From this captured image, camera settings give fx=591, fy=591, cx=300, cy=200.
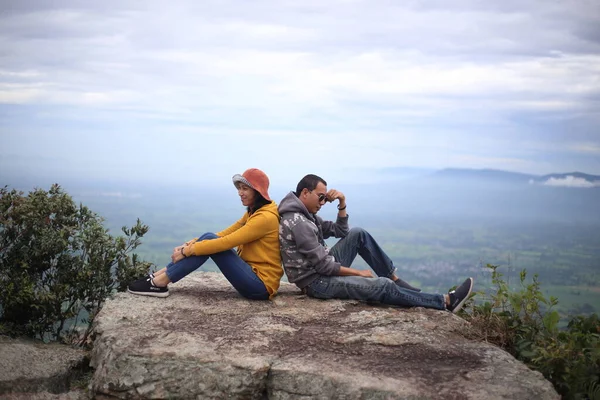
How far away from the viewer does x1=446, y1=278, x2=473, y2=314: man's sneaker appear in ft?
26.0

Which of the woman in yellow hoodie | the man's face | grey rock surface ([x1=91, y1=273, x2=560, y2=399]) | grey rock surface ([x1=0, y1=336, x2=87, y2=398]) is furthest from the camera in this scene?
the man's face

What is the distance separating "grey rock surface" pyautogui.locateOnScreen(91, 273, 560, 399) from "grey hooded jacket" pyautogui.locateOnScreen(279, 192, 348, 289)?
55 centimetres

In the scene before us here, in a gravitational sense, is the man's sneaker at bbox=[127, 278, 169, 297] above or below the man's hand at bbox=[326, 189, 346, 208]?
below

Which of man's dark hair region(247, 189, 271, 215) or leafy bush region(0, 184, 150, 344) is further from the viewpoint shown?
leafy bush region(0, 184, 150, 344)

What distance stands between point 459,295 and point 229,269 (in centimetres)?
311

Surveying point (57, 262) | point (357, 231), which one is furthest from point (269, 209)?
point (57, 262)

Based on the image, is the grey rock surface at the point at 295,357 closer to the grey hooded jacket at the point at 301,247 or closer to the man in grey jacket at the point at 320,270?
the man in grey jacket at the point at 320,270

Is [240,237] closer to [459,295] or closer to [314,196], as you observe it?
[314,196]

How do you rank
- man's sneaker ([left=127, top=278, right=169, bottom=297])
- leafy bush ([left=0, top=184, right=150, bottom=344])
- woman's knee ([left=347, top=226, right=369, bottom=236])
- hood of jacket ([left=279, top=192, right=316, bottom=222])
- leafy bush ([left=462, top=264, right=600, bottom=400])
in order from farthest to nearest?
woman's knee ([left=347, top=226, right=369, bottom=236]), leafy bush ([left=0, top=184, right=150, bottom=344]), man's sneaker ([left=127, top=278, right=169, bottom=297]), hood of jacket ([left=279, top=192, right=316, bottom=222]), leafy bush ([left=462, top=264, right=600, bottom=400])

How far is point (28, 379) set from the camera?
6457mm

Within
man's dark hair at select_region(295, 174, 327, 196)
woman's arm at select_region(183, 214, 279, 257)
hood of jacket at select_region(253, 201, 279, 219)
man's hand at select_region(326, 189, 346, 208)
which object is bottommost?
woman's arm at select_region(183, 214, 279, 257)

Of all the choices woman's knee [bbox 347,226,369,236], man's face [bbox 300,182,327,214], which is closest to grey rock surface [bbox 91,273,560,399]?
woman's knee [bbox 347,226,369,236]

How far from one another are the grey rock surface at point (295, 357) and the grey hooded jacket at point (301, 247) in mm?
546

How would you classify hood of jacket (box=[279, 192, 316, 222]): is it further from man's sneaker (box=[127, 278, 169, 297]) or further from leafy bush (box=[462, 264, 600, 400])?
leafy bush (box=[462, 264, 600, 400])
